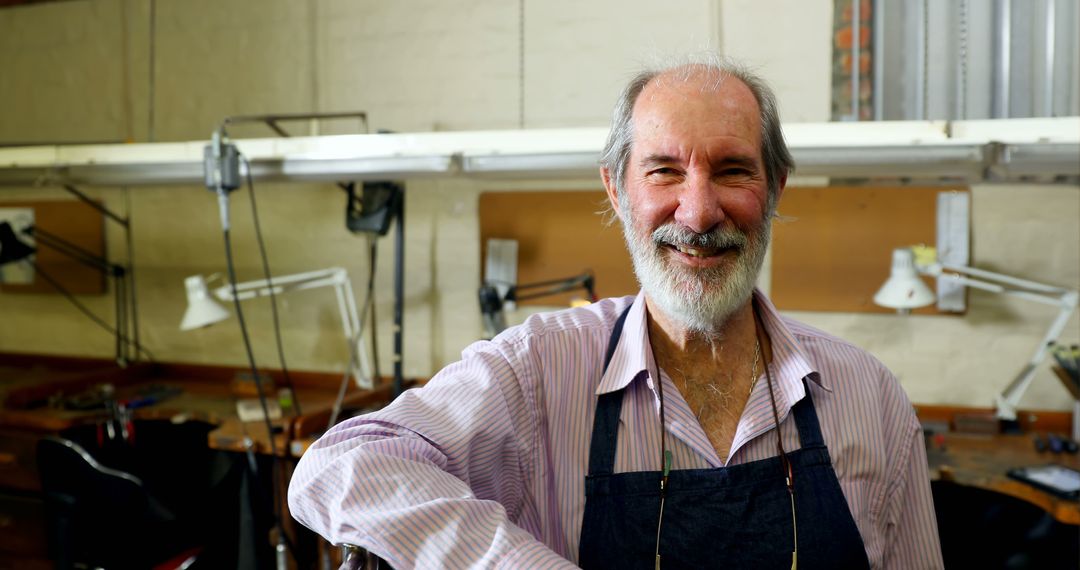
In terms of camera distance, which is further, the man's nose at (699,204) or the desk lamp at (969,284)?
the desk lamp at (969,284)

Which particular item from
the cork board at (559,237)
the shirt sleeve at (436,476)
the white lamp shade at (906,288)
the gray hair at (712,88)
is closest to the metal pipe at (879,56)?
the white lamp shade at (906,288)

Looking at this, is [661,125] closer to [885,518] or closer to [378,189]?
[885,518]

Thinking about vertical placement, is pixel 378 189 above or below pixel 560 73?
below

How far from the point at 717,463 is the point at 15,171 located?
9.64 ft

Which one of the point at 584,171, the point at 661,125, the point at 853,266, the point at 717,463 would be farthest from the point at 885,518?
the point at 853,266

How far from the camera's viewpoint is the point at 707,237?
103 centimetres

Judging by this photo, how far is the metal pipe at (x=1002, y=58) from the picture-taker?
247 cm

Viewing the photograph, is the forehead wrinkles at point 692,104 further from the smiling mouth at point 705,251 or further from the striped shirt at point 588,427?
the striped shirt at point 588,427

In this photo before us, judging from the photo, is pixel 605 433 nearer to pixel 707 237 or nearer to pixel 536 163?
pixel 707 237

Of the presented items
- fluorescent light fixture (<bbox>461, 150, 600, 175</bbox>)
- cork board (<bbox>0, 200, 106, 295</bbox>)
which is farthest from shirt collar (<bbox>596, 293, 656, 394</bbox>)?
cork board (<bbox>0, 200, 106, 295</bbox>)

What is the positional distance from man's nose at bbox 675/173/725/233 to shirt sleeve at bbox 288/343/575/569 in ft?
1.07

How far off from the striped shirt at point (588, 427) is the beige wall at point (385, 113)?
1745 mm

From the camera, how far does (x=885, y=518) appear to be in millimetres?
1077

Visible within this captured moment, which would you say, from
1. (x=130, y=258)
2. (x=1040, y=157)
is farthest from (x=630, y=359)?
(x=130, y=258)
